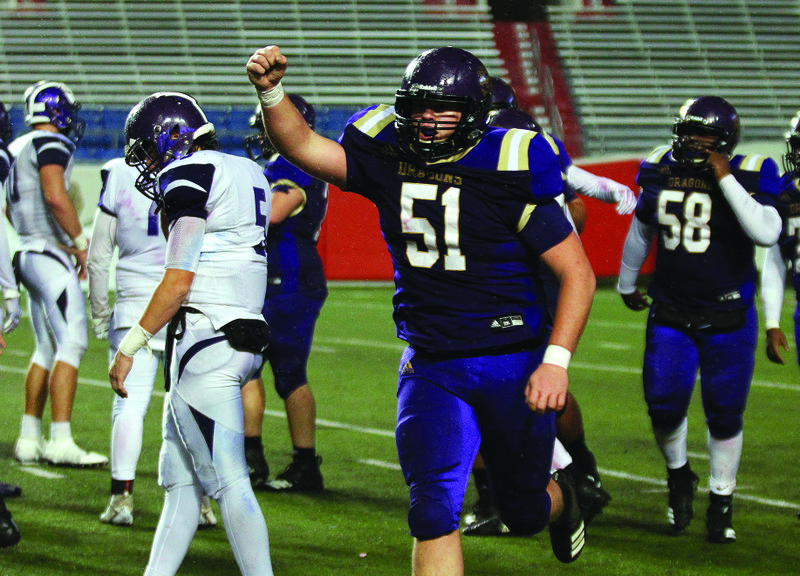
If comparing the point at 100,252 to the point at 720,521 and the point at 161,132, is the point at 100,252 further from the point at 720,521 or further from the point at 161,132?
the point at 720,521

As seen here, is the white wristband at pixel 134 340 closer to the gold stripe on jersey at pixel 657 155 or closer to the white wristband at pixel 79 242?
the gold stripe on jersey at pixel 657 155

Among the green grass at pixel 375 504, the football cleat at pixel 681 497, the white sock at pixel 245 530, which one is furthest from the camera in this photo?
the football cleat at pixel 681 497

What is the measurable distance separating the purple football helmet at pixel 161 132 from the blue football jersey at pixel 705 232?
190cm

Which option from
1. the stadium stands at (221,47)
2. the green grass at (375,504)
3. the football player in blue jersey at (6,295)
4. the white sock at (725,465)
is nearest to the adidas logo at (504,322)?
the green grass at (375,504)

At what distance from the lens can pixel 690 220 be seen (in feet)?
14.2

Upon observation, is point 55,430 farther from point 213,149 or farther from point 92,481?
point 213,149

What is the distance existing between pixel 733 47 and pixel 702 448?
15.6 metres

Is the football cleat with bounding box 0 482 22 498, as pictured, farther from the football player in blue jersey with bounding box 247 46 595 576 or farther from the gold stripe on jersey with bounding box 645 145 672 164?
the gold stripe on jersey with bounding box 645 145 672 164

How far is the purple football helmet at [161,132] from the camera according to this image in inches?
135

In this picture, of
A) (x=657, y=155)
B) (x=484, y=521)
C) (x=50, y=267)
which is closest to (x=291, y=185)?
(x=50, y=267)

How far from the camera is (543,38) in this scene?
1925 centimetres

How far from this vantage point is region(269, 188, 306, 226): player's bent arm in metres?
4.93

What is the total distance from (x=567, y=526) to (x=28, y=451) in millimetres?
3136

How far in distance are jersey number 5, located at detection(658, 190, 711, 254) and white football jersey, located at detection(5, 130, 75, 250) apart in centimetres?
304
